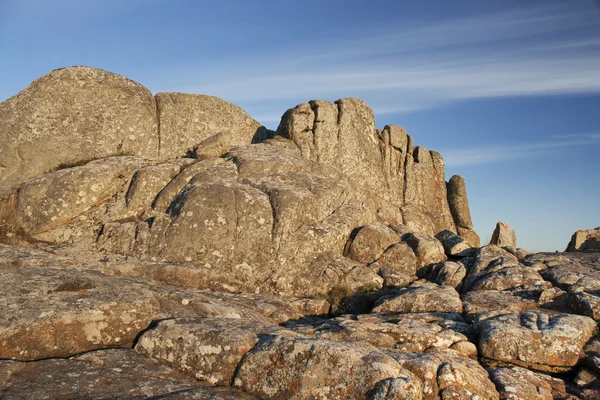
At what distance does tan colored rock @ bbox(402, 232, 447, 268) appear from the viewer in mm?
24516

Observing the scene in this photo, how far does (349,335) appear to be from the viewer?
14.1m

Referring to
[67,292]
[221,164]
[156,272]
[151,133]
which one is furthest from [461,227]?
[67,292]

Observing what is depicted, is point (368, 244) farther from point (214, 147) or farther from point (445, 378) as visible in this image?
point (445, 378)

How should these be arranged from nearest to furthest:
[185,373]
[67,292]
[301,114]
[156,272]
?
[185,373], [67,292], [156,272], [301,114]

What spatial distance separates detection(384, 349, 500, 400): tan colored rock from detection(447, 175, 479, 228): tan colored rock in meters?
25.8

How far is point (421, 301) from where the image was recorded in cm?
1842

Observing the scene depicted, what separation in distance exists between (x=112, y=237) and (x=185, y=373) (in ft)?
41.4

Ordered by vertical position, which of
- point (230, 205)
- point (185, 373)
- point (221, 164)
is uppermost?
point (221, 164)

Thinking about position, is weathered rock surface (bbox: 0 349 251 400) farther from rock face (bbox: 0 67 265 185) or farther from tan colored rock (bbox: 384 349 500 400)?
rock face (bbox: 0 67 265 185)

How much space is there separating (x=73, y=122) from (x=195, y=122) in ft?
21.7

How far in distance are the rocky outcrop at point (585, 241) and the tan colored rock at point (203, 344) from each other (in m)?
23.0

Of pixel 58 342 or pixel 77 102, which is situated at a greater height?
pixel 77 102

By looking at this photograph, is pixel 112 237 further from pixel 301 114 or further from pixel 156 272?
pixel 301 114

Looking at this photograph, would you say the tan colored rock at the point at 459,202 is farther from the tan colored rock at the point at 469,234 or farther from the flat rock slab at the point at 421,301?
the flat rock slab at the point at 421,301
